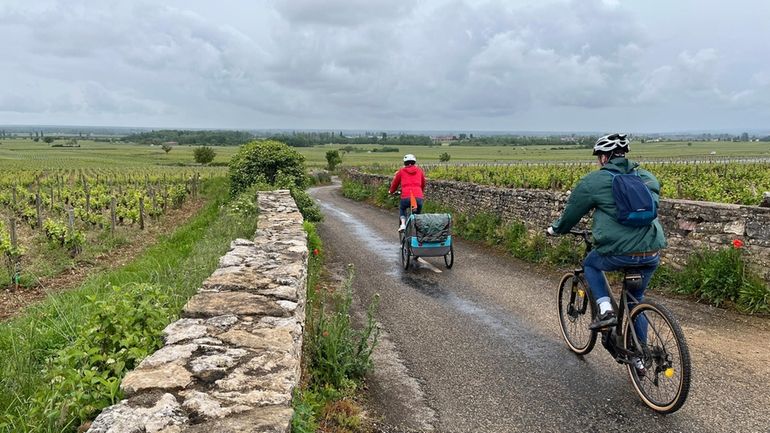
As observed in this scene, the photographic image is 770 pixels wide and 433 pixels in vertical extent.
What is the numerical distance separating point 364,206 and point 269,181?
6.79m

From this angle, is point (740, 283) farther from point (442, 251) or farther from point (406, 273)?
point (406, 273)

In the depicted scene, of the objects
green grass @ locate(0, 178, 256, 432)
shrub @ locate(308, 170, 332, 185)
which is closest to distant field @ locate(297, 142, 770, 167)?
shrub @ locate(308, 170, 332, 185)

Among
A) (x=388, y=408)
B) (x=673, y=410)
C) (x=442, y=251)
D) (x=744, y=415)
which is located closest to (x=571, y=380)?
(x=673, y=410)

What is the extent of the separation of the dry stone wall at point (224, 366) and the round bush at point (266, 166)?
11.9 metres

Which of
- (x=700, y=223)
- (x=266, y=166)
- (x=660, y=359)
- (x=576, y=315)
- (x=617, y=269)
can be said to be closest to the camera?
(x=660, y=359)

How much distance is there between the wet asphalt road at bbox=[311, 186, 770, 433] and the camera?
4090 millimetres

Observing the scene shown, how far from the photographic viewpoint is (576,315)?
5.53 metres

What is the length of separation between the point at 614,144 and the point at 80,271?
12215 mm

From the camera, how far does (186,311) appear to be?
3.94 metres

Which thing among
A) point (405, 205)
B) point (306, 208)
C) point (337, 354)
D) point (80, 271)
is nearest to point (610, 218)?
point (337, 354)

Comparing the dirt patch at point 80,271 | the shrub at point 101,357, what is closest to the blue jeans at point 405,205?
the dirt patch at point 80,271

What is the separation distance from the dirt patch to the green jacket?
7634 mm

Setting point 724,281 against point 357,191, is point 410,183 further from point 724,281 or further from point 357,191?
point 357,191

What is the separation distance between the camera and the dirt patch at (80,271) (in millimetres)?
9879
